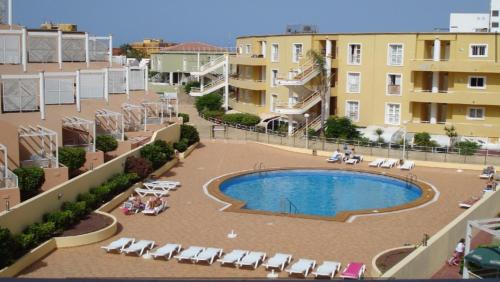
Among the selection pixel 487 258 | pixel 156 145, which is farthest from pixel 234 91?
pixel 487 258

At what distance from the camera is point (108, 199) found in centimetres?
2578

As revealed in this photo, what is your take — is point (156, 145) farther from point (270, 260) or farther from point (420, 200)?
point (270, 260)

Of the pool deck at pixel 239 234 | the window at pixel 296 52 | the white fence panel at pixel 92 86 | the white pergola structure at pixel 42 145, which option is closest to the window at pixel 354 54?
the window at pixel 296 52

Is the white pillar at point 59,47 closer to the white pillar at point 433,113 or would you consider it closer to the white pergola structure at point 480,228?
the white pillar at point 433,113

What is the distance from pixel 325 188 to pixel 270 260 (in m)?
13.8

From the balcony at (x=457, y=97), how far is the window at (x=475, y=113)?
1.20 metres

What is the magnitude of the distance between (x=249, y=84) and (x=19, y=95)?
88.9ft

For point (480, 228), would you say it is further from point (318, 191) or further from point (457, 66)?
point (457, 66)

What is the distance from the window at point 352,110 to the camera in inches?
1765

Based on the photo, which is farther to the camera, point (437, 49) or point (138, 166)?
point (437, 49)

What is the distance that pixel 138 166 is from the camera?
29609 mm

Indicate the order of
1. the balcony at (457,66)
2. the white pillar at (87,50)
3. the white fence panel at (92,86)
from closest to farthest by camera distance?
the white fence panel at (92,86)
the white pillar at (87,50)
the balcony at (457,66)

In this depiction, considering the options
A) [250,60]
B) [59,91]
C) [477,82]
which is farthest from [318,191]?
[250,60]

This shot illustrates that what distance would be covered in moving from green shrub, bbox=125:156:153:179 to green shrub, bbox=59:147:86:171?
11.2ft
